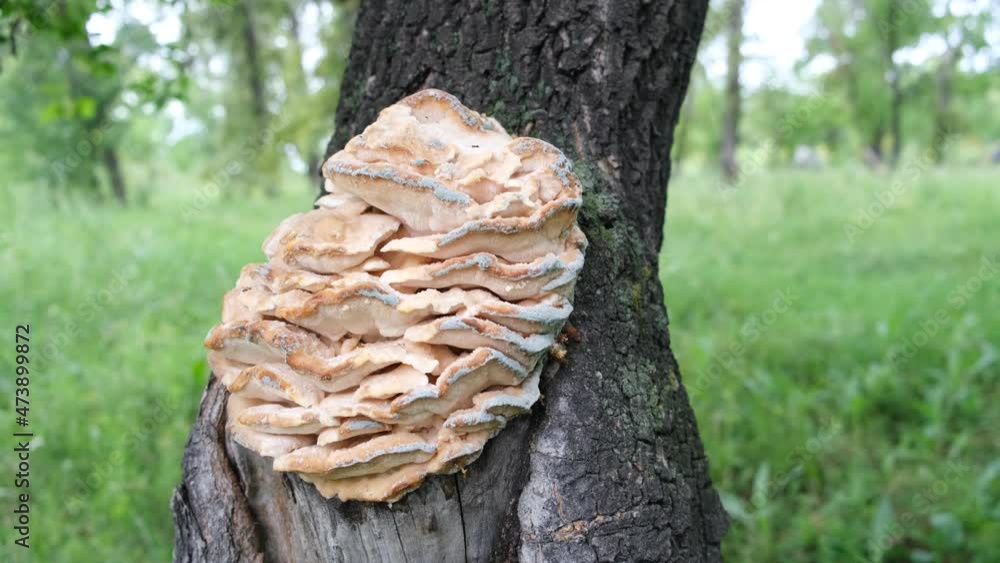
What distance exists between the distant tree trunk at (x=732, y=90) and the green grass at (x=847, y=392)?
6.28 metres

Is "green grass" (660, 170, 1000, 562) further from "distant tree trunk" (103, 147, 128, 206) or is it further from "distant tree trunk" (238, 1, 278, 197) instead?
"distant tree trunk" (103, 147, 128, 206)

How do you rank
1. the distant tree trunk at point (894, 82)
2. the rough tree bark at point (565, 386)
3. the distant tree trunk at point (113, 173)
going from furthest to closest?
the distant tree trunk at point (894, 82), the distant tree trunk at point (113, 173), the rough tree bark at point (565, 386)

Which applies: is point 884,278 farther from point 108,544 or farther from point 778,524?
point 108,544

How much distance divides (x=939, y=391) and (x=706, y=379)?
138 centimetres

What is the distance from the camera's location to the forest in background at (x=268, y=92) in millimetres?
4289

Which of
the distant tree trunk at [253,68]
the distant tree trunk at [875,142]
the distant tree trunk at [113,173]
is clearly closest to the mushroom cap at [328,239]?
the distant tree trunk at [253,68]

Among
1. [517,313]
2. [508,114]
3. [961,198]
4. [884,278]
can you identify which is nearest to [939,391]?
[884,278]

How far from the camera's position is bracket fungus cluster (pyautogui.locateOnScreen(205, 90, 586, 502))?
1392 mm

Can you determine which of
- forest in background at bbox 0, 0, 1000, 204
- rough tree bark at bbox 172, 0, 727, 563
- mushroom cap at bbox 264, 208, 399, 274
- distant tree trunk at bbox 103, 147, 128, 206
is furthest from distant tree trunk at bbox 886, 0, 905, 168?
mushroom cap at bbox 264, 208, 399, 274

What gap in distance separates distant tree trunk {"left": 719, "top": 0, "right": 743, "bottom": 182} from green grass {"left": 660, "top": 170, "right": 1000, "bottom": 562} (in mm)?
6284

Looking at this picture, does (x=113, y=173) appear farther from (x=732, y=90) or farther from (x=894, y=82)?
(x=894, y=82)

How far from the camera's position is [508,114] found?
203 centimetres

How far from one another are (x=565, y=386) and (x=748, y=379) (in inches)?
126

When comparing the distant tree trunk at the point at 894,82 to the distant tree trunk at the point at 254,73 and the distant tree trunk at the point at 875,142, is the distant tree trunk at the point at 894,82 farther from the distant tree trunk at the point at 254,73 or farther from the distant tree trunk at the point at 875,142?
the distant tree trunk at the point at 254,73
